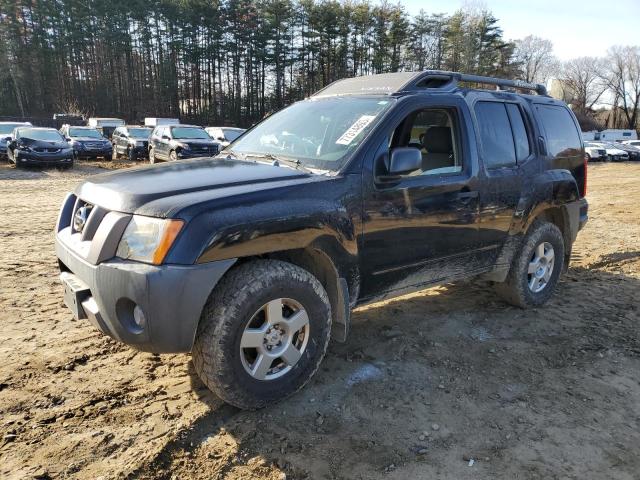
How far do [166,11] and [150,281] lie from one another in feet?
178

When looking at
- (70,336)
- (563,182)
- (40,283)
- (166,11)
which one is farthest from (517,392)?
(166,11)

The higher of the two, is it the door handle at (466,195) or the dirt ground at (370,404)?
the door handle at (466,195)

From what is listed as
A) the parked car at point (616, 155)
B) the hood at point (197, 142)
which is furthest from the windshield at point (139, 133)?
the parked car at point (616, 155)

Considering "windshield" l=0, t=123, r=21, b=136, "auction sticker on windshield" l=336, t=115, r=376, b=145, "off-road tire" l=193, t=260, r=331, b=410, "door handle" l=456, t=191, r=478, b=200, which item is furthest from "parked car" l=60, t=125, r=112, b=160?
"off-road tire" l=193, t=260, r=331, b=410

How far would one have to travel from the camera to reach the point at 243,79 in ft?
182

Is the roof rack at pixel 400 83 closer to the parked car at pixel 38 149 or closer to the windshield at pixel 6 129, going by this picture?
the parked car at pixel 38 149

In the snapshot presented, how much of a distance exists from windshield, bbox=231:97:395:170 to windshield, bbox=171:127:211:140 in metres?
15.4

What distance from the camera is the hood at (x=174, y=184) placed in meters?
2.69

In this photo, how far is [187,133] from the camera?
62.7 ft

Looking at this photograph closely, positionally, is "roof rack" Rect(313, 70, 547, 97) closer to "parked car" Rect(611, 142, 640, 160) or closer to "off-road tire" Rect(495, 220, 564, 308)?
"off-road tire" Rect(495, 220, 564, 308)

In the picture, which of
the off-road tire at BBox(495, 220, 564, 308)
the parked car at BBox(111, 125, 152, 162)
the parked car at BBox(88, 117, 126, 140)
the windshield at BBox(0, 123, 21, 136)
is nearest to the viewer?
the off-road tire at BBox(495, 220, 564, 308)

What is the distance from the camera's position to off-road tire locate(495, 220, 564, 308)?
4.63 metres

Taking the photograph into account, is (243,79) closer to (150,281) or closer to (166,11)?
(166,11)

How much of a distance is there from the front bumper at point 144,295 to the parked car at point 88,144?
70.3 feet
